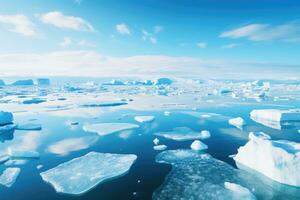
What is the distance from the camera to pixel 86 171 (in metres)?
6.95

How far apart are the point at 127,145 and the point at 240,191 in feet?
16.8

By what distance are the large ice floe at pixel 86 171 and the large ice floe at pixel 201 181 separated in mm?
1382

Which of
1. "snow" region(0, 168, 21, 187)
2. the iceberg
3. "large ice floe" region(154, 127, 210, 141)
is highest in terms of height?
"large ice floe" region(154, 127, 210, 141)

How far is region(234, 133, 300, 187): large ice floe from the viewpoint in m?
6.30

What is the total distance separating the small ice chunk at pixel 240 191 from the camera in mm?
5381

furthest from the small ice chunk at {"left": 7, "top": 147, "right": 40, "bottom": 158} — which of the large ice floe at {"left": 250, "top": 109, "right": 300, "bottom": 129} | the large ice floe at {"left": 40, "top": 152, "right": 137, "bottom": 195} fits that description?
the large ice floe at {"left": 250, "top": 109, "right": 300, "bottom": 129}

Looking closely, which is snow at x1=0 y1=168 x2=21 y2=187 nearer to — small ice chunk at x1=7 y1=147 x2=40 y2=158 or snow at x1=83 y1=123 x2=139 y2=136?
small ice chunk at x1=7 y1=147 x2=40 y2=158

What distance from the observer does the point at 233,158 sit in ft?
26.6

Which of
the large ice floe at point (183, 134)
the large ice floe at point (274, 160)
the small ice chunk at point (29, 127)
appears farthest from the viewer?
the small ice chunk at point (29, 127)

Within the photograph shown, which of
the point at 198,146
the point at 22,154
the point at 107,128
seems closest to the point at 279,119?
the point at 198,146

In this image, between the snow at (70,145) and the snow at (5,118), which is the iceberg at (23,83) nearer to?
the snow at (5,118)

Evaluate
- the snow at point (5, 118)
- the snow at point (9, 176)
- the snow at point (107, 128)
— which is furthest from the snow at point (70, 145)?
the snow at point (5, 118)

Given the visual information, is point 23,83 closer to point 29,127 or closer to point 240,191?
point 29,127

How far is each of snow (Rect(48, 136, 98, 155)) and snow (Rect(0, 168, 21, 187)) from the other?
5.87 feet
